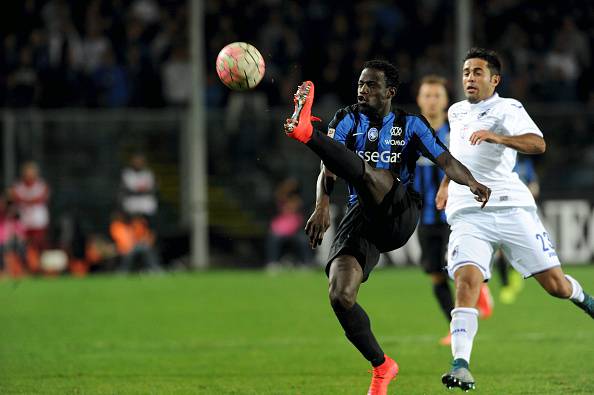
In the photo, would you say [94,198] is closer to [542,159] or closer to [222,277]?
[222,277]

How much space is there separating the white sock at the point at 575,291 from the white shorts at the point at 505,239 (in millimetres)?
234

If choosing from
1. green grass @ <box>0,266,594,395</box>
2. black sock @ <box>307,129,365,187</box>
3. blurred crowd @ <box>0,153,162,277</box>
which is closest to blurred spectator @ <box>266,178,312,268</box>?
blurred crowd @ <box>0,153,162,277</box>

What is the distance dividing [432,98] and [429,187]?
3.16ft

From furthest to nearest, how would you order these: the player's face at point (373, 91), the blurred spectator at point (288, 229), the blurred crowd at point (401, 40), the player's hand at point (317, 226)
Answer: the blurred crowd at point (401, 40) < the blurred spectator at point (288, 229) < the player's face at point (373, 91) < the player's hand at point (317, 226)

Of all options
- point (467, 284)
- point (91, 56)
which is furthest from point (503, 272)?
point (91, 56)

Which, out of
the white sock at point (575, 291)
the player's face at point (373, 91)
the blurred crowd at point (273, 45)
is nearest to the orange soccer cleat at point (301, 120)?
the player's face at point (373, 91)

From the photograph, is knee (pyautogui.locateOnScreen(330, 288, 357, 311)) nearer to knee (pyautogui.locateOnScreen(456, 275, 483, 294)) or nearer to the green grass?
knee (pyautogui.locateOnScreen(456, 275, 483, 294))

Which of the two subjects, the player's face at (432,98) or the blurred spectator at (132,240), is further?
the blurred spectator at (132,240)

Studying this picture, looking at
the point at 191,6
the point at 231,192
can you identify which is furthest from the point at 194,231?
the point at 191,6

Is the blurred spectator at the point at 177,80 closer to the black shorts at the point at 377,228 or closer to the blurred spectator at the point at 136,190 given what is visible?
the blurred spectator at the point at 136,190

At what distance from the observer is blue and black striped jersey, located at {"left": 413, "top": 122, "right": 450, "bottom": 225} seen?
10.9 m

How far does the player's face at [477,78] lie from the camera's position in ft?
26.0

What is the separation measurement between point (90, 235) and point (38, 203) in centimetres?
109

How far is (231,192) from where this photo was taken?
2191 centimetres
